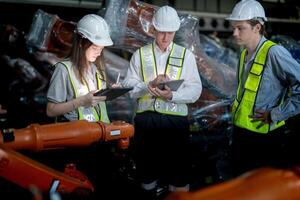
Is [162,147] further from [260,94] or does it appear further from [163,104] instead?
[260,94]

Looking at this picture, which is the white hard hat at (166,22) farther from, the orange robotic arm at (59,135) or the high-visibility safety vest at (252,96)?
the orange robotic arm at (59,135)

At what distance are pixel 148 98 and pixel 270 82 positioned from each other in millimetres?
988

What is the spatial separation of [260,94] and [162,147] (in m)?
0.95

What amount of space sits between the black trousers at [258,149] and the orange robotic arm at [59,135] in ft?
3.24

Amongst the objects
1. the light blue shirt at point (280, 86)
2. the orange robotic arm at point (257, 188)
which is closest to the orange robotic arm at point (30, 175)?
the orange robotic arm at point (257, 188)

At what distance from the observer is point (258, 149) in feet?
9.09

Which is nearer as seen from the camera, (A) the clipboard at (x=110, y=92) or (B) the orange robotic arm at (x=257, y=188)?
(B) the orange robotic arm at (x=257, y=188)

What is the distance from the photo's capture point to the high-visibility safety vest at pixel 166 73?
10.1 feet

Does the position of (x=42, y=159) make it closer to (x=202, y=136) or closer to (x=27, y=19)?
(x=202, y=136)

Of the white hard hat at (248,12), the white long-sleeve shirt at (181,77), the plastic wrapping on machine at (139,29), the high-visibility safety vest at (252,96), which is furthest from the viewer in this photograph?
the plastic wrapping on machine at (139,29)

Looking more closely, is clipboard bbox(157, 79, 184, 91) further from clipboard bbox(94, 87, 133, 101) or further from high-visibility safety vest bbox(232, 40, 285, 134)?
high-visibility safety vest bbox(232, 40, 285, 134)

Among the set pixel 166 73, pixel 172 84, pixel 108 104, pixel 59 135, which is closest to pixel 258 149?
pixel 172 84

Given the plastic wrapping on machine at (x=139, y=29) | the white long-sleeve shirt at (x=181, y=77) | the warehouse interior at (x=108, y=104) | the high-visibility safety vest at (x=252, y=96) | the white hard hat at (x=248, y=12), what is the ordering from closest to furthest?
the warehouse interior at (x=108, y=104), the high-visibility safety vest at (x=252, y=96), the white hard hat at (x=248, y=12), the white long-sleeve shirt at (x=181, y=77), the plastic wrapping on machine at (x=139, y=29)

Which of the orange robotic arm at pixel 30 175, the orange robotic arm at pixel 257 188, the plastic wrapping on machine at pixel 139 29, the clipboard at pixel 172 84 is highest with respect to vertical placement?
the plastic wrapping on machine at pixel 139 29
